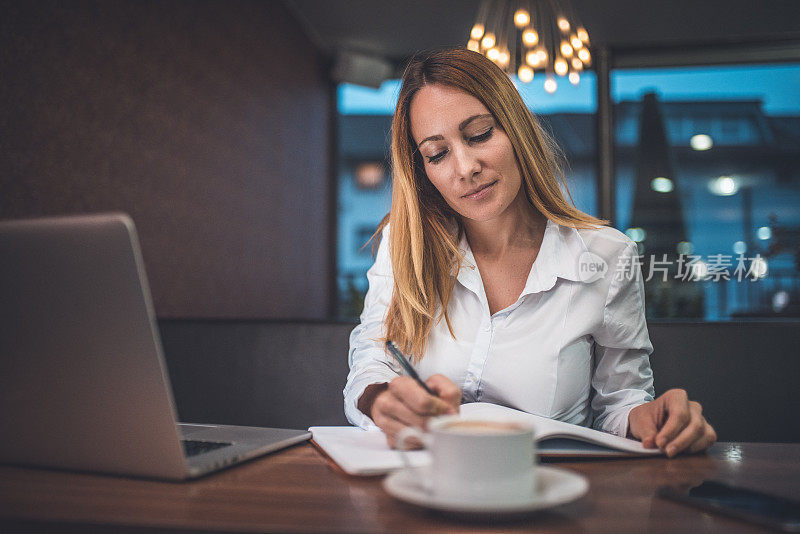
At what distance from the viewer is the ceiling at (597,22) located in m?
3.98

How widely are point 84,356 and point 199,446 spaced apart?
0.24m

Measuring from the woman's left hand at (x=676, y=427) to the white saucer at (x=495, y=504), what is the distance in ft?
1.04

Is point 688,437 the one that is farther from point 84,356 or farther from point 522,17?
point 522,17

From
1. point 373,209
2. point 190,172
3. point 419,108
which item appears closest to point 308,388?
point 419,108

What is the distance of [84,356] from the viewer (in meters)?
0.63

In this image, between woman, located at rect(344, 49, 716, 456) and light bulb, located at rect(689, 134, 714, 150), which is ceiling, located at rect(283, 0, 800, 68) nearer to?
A: light bulb, located at rect(689, 134, 714, 150)

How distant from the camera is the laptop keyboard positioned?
773 millimetres

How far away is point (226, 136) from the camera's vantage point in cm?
322

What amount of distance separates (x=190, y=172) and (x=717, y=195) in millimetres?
3590

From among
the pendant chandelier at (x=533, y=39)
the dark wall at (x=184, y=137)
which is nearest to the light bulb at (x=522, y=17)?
the pendant chandelier at (x=533, y=39)

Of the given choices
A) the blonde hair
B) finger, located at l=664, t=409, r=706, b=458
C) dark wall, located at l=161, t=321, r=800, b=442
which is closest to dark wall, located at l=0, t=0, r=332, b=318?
dark wall, located at l=161, t=321, r=800, b=442

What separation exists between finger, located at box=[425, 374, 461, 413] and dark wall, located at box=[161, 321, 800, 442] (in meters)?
1.02

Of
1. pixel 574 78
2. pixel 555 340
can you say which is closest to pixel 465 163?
pixel 555 340

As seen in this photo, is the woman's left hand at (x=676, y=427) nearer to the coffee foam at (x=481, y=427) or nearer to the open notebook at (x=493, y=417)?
the open notebook at (x=493, y=417)
